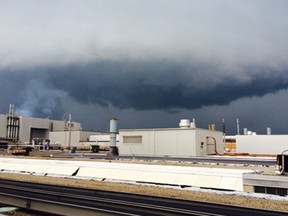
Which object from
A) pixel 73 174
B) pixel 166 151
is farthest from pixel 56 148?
pixel 73 174

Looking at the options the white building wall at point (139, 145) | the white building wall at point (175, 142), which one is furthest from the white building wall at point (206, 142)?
the white building wall at point (139, 145)

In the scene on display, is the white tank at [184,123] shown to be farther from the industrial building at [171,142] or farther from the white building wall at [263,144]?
the white building wall at [263,144]

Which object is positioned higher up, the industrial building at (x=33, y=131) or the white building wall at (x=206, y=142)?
the industrial building at (x=33, y=131)

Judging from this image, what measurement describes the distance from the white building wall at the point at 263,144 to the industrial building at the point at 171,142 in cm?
1626

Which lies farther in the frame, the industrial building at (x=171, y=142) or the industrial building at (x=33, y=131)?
the industrial building at (x=33, y=131)

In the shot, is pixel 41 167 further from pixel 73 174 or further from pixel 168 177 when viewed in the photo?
pixel 168 177

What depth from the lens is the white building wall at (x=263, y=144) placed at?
69500mm

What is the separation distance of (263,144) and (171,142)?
30.0m

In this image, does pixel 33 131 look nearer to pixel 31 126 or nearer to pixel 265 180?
pixel 31 126

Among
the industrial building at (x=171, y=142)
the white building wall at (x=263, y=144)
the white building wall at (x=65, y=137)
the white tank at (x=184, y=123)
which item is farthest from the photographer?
the white building wall at (x=65, y=137)

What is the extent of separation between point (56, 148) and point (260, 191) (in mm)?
88485

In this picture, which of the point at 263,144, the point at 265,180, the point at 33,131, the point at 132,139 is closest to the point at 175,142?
the point at 132,139

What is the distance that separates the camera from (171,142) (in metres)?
55.6

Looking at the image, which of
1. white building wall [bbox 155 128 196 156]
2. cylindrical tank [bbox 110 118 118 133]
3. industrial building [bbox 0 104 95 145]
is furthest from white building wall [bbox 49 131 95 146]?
white building wall [bbox 155 128 196 156]
